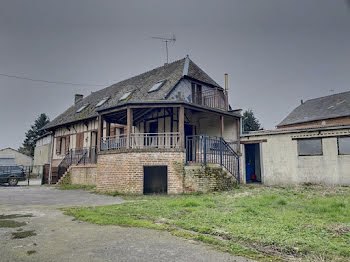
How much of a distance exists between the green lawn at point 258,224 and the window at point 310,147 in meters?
5.66

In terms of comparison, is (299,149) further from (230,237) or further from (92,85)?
(92,85)

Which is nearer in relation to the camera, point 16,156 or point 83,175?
point 83,175

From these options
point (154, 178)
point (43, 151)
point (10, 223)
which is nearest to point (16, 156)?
point (43, 151)

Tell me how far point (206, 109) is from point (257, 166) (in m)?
5.86

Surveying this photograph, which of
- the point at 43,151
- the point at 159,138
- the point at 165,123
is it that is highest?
the point at 165,123

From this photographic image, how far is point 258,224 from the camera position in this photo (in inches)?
191

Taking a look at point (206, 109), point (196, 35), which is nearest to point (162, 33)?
point (196, 35)

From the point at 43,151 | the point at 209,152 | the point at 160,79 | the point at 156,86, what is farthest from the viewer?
the point at 43,151

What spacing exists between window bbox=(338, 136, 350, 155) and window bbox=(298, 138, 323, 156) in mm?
749

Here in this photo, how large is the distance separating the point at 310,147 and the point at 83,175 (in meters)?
12.4

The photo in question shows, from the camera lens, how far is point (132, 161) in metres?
10.8

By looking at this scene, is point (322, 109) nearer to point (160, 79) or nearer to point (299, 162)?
point (299, 162)

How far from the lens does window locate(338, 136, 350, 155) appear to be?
1147 cm

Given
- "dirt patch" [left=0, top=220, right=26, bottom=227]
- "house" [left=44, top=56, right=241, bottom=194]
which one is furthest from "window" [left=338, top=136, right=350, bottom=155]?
"dirt patch" [left=0, top=220, right=26, bottom=227]
